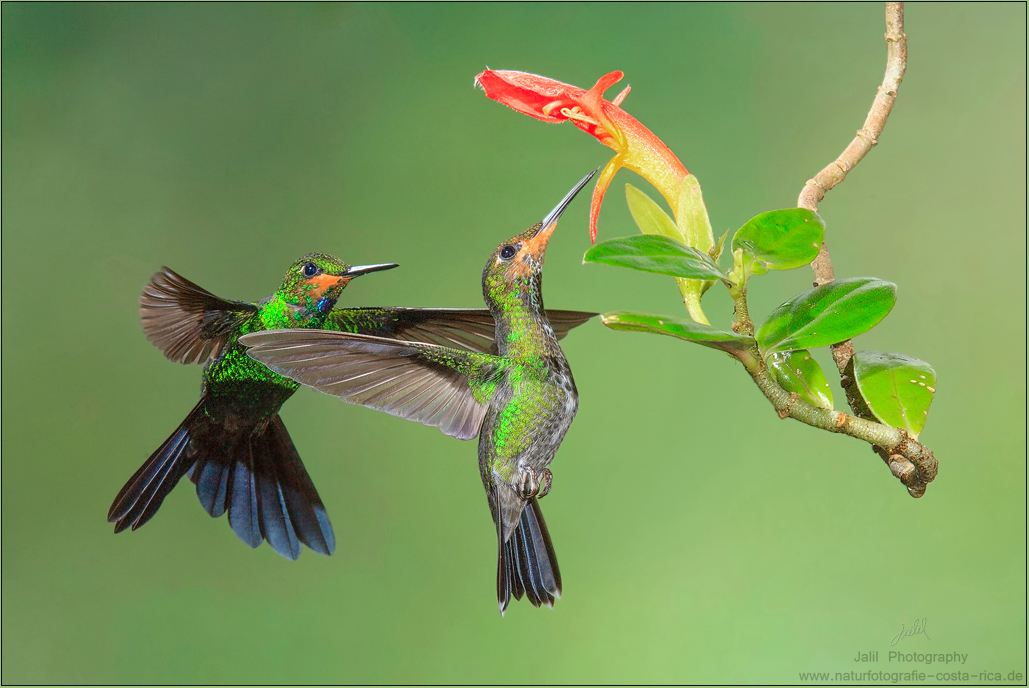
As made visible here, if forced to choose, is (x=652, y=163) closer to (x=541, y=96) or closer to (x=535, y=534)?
(x=541, y=96)

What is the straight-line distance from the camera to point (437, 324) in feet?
2.55

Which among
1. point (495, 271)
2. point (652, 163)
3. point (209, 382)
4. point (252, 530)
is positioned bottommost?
point (252, 530)

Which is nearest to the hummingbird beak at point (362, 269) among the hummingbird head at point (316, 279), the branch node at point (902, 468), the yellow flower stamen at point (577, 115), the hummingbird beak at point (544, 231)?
the hummingbird head at point (316, 279)

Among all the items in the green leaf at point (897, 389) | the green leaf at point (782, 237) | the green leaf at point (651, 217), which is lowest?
the green leaf at point (897, 389)

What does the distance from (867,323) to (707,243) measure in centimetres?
14

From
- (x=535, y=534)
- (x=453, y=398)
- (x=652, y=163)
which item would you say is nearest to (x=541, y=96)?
(x=652, y=163)

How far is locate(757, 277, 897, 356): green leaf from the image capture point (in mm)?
625

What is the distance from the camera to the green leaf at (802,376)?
26.6 inches

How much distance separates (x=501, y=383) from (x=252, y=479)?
0.31 metres

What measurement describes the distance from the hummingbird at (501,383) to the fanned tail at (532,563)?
0.04m

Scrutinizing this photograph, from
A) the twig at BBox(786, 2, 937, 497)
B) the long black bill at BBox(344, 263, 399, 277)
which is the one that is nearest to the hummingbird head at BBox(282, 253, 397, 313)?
the long black bill at BBox(344, 263, 399, 277)

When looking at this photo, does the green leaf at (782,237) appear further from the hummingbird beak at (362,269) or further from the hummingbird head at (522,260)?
the hummingbird beak at (362,269)

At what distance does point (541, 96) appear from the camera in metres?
0.69

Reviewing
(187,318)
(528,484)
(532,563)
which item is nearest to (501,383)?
(528,484)
